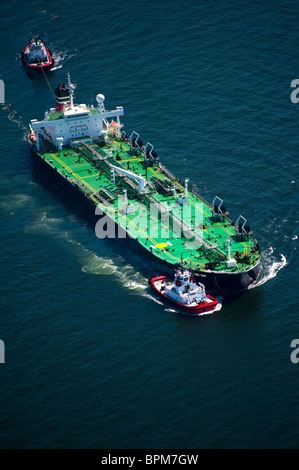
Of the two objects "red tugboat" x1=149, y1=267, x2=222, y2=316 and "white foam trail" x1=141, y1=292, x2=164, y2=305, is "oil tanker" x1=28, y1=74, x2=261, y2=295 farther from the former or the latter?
"white foam trail" x1=141, y1=292, x2=164, y2=305

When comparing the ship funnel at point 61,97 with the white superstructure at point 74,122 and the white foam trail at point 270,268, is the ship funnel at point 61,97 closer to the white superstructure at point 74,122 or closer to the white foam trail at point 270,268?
the white superstructure at point 74,122

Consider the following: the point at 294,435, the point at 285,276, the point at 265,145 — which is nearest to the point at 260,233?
the point at 285,276

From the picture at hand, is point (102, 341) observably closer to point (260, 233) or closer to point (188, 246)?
point (188, 246)

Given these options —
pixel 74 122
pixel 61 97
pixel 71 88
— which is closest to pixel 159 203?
pixel 74 122

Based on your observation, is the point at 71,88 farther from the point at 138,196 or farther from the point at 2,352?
the point at 2,352

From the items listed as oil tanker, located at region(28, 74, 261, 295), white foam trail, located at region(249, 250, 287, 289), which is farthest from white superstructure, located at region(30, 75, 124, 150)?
white foam trail, located at region(249, 250, 287, 289)

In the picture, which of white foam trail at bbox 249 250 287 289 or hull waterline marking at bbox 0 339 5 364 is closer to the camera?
hull waterline marking at bbox 0 339 5 364
